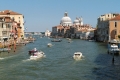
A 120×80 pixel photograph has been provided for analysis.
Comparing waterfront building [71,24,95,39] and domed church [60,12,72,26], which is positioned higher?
domed church [60,12,72,26]

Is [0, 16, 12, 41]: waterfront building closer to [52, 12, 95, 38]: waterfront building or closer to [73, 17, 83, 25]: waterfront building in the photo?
[52, 12, 95, 38]: waterfront building

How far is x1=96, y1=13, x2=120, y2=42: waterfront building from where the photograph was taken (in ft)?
162

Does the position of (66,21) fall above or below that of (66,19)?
below

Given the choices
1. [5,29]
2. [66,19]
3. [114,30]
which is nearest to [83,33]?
[114,30]

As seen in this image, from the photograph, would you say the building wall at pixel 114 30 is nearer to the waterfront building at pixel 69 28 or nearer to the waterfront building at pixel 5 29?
the waterfront building at pixel 5 29

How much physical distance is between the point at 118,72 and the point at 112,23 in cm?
3282

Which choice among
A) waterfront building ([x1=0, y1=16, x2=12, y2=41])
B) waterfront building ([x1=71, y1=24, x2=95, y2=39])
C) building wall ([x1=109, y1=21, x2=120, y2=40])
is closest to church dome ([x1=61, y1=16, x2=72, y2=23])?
waterfront building ([x1=71, y1=24, x2=95, y2=39])

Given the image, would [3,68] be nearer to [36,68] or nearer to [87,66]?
[36,68]

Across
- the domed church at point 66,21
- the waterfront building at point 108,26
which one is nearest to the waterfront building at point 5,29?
the waterfront building at point 108,26

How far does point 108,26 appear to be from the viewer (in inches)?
2164

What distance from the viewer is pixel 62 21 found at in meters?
136

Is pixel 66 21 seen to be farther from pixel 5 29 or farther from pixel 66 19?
pixel 5 29

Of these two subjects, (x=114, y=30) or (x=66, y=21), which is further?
(x=66, y=21)

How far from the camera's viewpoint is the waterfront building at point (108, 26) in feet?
162
